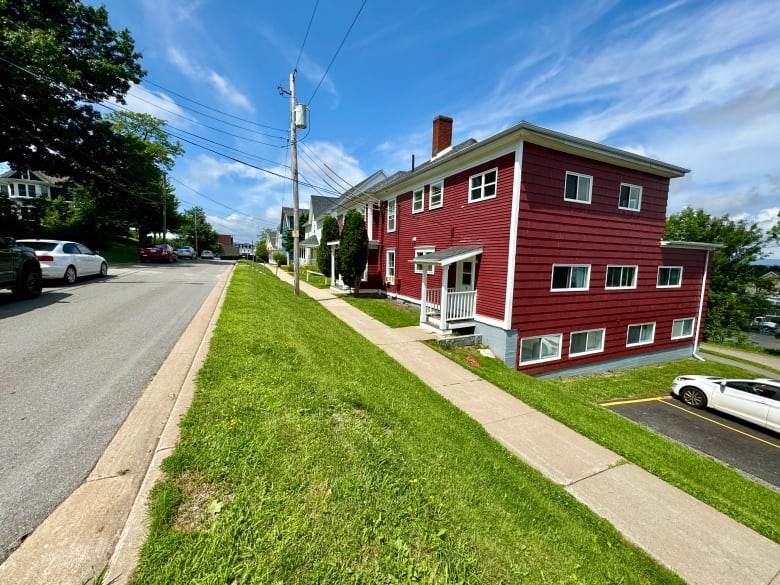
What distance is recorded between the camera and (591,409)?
761 cm

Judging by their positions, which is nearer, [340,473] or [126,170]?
[340,473]

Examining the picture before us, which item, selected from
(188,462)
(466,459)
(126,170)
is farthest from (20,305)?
(126,170)

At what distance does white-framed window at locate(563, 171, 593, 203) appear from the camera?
10.7 meters

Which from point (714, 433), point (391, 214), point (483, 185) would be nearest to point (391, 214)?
point (391, 214)

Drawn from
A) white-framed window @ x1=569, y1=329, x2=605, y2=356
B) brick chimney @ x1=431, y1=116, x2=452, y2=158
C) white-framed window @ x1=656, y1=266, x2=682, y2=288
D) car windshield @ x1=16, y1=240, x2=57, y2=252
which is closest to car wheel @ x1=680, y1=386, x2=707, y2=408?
white-framed window @ x1=569, y1=329, x2=605, y2=356

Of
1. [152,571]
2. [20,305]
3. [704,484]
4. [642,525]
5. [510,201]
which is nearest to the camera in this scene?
[152,571]

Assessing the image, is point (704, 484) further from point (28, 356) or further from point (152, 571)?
point (28, 356)

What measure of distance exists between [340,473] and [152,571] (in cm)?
135

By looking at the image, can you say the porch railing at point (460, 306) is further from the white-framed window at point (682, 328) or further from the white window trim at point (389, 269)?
the white-framed window at point (682, 328)

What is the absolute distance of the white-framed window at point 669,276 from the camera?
1365cm

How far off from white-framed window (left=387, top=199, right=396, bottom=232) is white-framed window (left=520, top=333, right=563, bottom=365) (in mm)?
9531

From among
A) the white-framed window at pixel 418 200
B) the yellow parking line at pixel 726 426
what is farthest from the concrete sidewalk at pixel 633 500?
the white-framed window at pixel 418 200

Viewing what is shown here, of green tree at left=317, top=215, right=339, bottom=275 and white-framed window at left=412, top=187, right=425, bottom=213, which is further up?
white-framed window at left=412, top=187, right=425, bottom=213

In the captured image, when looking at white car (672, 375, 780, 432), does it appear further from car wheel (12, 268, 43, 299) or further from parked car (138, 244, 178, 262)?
parked car (138, 244, 178, 262)
